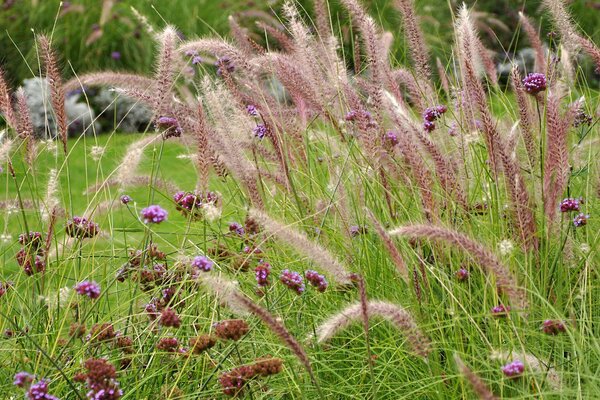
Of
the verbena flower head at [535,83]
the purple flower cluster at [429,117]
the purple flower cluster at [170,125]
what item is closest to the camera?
the verbena flower head at [535,83]

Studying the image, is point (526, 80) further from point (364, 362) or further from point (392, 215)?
point (364, 362)

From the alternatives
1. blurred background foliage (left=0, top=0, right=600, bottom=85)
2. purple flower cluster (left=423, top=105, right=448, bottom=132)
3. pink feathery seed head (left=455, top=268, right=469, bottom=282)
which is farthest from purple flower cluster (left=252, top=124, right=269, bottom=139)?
blurred background foliage (left=0, top=0, right=600, bottom=85)

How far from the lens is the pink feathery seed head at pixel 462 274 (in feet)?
8.98

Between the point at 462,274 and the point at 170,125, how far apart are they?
1.03 meters

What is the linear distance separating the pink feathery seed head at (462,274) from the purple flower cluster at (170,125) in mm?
903

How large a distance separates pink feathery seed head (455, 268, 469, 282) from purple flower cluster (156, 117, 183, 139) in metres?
0.90

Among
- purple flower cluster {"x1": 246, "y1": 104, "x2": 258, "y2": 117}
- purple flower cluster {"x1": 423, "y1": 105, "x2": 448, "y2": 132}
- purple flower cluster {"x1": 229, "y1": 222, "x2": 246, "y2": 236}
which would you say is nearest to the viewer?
purple flower cluster {"x1": 423, "y1": 105, "x2": 448, "y2": 132}

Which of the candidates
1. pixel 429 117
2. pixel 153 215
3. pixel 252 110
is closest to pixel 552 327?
pixel 153 215

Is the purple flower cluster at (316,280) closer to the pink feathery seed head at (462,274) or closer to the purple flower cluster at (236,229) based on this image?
the pink feathery seed head at (462,274)

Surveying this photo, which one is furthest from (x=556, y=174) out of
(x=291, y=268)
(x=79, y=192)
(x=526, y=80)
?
(x=79, y=192)

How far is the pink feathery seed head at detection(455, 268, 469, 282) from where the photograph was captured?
2.74m

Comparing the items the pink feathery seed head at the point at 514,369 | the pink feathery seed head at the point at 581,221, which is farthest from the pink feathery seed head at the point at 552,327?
the pink feathery seed head at the point at 581,221

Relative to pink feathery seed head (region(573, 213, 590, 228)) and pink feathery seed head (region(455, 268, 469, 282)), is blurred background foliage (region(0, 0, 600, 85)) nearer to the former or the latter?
pink feathery seed head (region(573, 213, 590, 228))

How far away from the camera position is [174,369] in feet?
8.52
